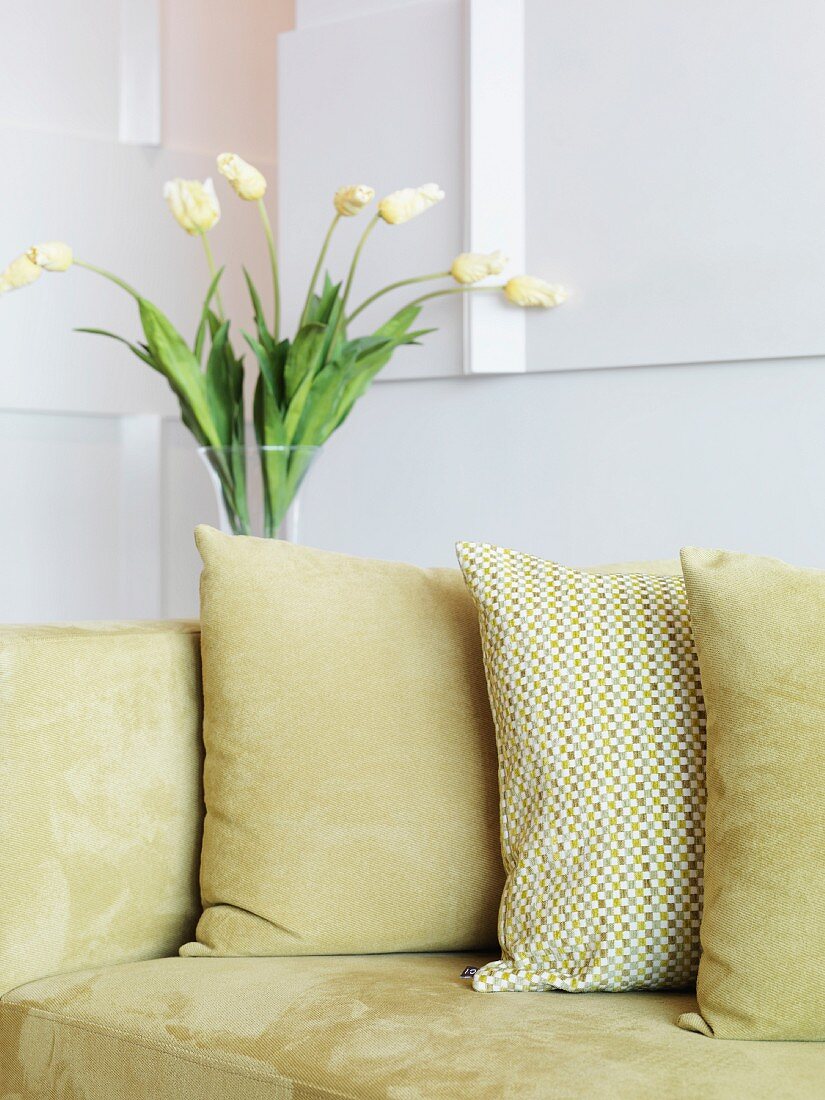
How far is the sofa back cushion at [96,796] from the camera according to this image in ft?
4.33

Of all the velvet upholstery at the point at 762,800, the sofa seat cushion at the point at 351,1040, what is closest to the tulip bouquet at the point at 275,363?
the sofa seat cushion at the point at 351,1040

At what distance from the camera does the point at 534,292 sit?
7.34ft

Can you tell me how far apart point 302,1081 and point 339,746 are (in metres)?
0.36

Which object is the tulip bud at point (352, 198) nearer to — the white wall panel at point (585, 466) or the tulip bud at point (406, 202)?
the tulip bud at point (406, 202)

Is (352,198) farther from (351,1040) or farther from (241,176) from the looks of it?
(351,1040)

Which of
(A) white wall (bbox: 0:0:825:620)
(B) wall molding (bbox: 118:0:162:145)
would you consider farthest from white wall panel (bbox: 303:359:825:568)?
(B) wall molding (bbox: 118:0:162:145)

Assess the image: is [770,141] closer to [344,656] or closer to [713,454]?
[713,454]

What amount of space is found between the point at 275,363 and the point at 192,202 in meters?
0.29

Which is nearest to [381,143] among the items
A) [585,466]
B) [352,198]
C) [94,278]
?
[352,198]

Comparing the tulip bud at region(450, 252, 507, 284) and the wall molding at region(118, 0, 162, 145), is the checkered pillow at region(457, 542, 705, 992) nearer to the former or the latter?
the tulip bud at region(450, 252, 507, 284)

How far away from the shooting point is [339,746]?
137cm

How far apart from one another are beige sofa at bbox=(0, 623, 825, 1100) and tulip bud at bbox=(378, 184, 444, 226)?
93 cm

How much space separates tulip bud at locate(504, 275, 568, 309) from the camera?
2234 mm

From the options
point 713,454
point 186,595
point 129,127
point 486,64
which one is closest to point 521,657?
point 713,454
